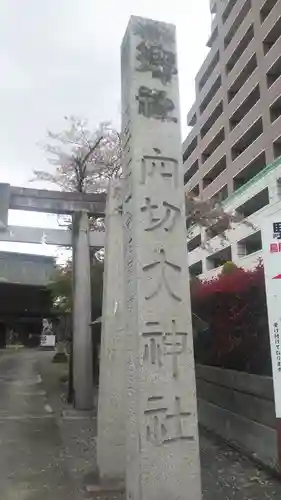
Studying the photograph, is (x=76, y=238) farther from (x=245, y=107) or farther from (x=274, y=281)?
(x=245, y=107)

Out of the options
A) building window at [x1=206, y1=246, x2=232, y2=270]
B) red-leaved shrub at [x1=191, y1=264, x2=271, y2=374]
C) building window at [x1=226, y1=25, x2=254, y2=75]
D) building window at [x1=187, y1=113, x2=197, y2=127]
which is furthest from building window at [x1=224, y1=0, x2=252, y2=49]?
red-leaved shrub at [x1=191, y1=264, x2=271, y2=374]

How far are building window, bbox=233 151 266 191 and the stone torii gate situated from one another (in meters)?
23.1

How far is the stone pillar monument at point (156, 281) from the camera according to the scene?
4141mm

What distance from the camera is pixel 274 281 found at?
444 centimetres

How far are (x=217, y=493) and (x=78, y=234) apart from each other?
8.27 m

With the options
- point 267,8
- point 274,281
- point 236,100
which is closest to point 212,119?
point 236,100

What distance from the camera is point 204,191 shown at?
144 ft

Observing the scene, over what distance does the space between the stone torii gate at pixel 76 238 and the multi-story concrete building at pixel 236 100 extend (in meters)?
20.4

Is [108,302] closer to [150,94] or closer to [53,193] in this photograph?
[150,94]

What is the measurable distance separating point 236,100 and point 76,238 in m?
28.9

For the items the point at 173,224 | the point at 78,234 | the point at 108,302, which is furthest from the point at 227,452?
the point at 78,234

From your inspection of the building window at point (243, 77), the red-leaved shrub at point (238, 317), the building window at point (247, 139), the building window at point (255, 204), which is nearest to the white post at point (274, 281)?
the red-leaved shrub at point (238, 317)

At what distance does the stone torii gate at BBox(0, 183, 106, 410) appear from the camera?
1171 centimetres

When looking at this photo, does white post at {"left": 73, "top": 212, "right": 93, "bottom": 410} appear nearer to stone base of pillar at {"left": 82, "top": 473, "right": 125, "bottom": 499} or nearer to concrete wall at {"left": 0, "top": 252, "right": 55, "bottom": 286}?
stone base of pillar at {"left": 82, "top": 473, "right": 125, "bottom": 499}
